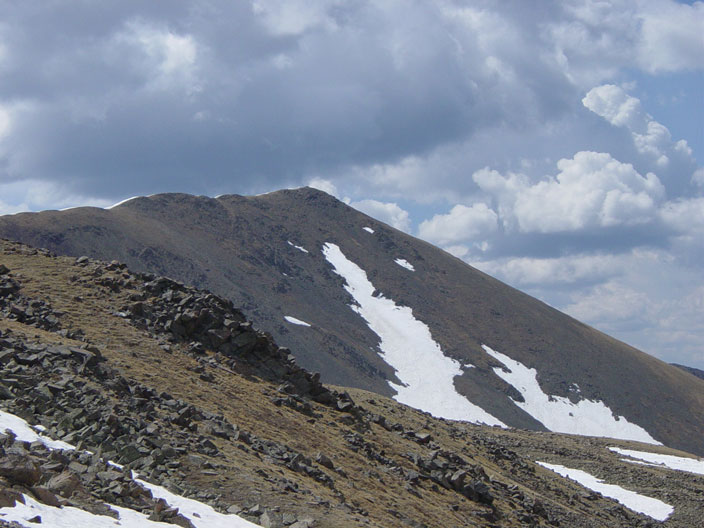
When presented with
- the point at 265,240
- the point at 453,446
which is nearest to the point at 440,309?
the point at 265,240

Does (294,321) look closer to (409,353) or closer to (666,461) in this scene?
(409,353)

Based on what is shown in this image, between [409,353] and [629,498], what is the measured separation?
292 feet

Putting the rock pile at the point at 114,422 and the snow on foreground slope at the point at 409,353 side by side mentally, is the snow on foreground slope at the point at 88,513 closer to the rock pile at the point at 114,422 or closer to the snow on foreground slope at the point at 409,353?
the rock pile at the point at 114,422

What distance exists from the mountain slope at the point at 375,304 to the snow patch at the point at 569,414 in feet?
1.29

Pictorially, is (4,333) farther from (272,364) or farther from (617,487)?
(617,487)

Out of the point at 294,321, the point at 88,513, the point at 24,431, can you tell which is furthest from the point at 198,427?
the point at 294,321

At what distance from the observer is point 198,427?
69.4 ft

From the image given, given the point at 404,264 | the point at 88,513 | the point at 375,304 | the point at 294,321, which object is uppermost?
the point at 404,264

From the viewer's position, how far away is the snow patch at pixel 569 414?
128250 millimetres

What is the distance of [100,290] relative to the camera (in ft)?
99.8

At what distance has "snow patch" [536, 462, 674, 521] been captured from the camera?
156 ft

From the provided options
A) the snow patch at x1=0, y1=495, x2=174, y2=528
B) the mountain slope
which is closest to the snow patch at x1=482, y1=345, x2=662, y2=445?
the mountain slope

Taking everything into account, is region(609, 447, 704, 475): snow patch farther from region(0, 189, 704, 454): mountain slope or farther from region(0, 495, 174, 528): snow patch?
region(0, 495, 174, 528): snow patch

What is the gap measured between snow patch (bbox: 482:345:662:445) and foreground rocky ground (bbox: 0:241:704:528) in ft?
295
